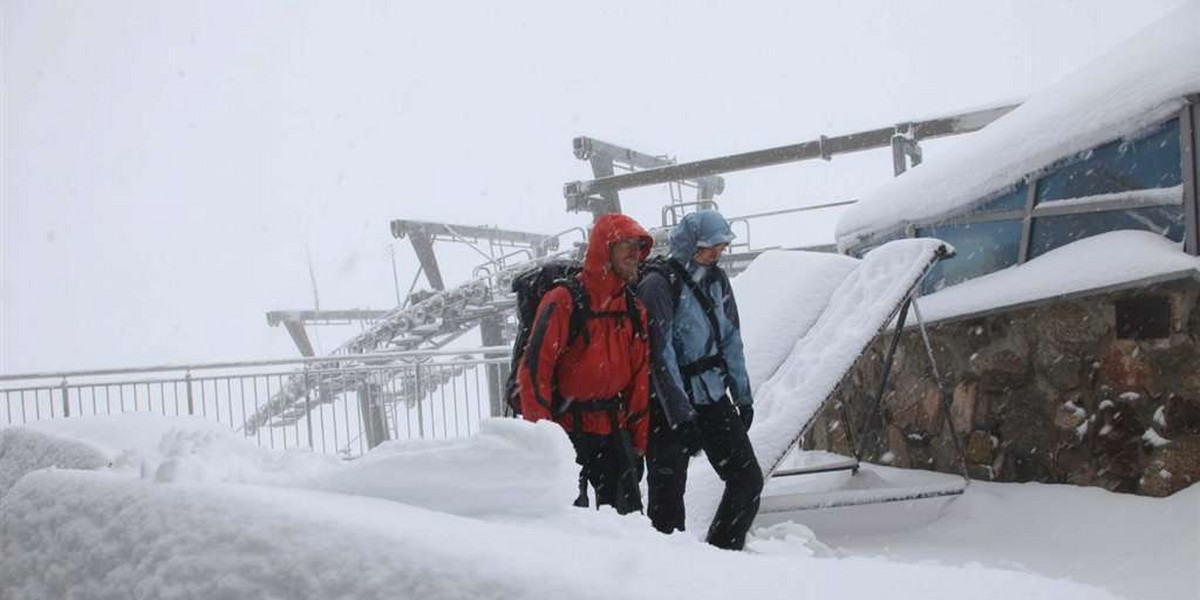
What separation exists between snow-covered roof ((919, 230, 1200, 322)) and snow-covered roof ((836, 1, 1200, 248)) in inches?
21.1

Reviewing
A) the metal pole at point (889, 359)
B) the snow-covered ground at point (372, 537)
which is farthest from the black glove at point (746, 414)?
the snow-covered ground at point (372, 537)

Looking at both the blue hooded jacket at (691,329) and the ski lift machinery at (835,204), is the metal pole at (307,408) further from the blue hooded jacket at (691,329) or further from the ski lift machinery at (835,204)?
the blue hooded jacket at (691,329)

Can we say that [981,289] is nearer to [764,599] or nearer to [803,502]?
[803,502]

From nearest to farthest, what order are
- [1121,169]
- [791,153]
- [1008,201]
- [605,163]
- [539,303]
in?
[539,303]
[1121,169]
[1008,201]
[791,153]
[605,163]

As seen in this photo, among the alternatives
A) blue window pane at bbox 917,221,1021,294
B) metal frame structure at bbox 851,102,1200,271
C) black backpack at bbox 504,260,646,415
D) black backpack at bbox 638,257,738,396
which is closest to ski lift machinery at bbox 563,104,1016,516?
blue window pane at bbox 917,221,1021,294

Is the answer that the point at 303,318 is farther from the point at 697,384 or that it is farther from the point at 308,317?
the point at 697,384

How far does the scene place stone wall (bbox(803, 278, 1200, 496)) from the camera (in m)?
4.38

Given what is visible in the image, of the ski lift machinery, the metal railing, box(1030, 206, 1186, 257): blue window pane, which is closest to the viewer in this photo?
box(1030, 206, 1186, 257): blue window pane

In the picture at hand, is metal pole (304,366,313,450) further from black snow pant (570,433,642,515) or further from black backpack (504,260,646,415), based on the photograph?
black snow pant (570,433,642,515)

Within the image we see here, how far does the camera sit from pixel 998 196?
18.8 feet

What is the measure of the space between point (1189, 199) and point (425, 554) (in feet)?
14.7

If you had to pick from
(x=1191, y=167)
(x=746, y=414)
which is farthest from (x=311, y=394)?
(x=1191, y=167)

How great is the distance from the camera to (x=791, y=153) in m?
10.7

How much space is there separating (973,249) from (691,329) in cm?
289
